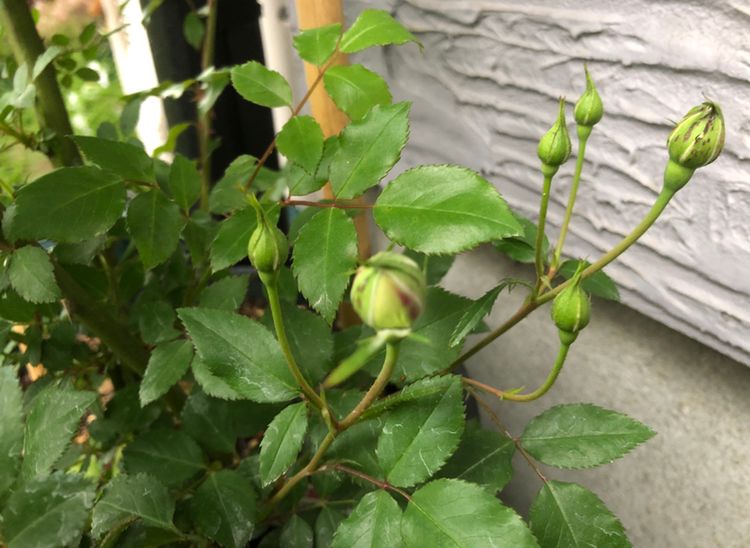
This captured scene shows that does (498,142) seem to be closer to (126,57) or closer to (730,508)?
(730,508)

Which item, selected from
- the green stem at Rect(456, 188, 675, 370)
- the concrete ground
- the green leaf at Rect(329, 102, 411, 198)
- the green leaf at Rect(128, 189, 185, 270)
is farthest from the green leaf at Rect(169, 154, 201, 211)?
the concrete ground

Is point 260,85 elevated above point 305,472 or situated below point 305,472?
above

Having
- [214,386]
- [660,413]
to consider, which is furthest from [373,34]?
[660,413]

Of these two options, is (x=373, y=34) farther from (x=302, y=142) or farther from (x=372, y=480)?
(x=372, y=480)

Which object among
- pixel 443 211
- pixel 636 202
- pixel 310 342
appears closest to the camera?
pixel 443 211

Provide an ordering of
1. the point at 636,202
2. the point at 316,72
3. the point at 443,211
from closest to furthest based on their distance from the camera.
A: 1. the point at 443,211
2. the point at 636,202
3. the point at 316,72

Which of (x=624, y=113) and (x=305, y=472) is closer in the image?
(x=305, y=472)

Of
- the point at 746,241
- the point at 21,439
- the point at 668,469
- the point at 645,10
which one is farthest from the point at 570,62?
the point at 21,439
